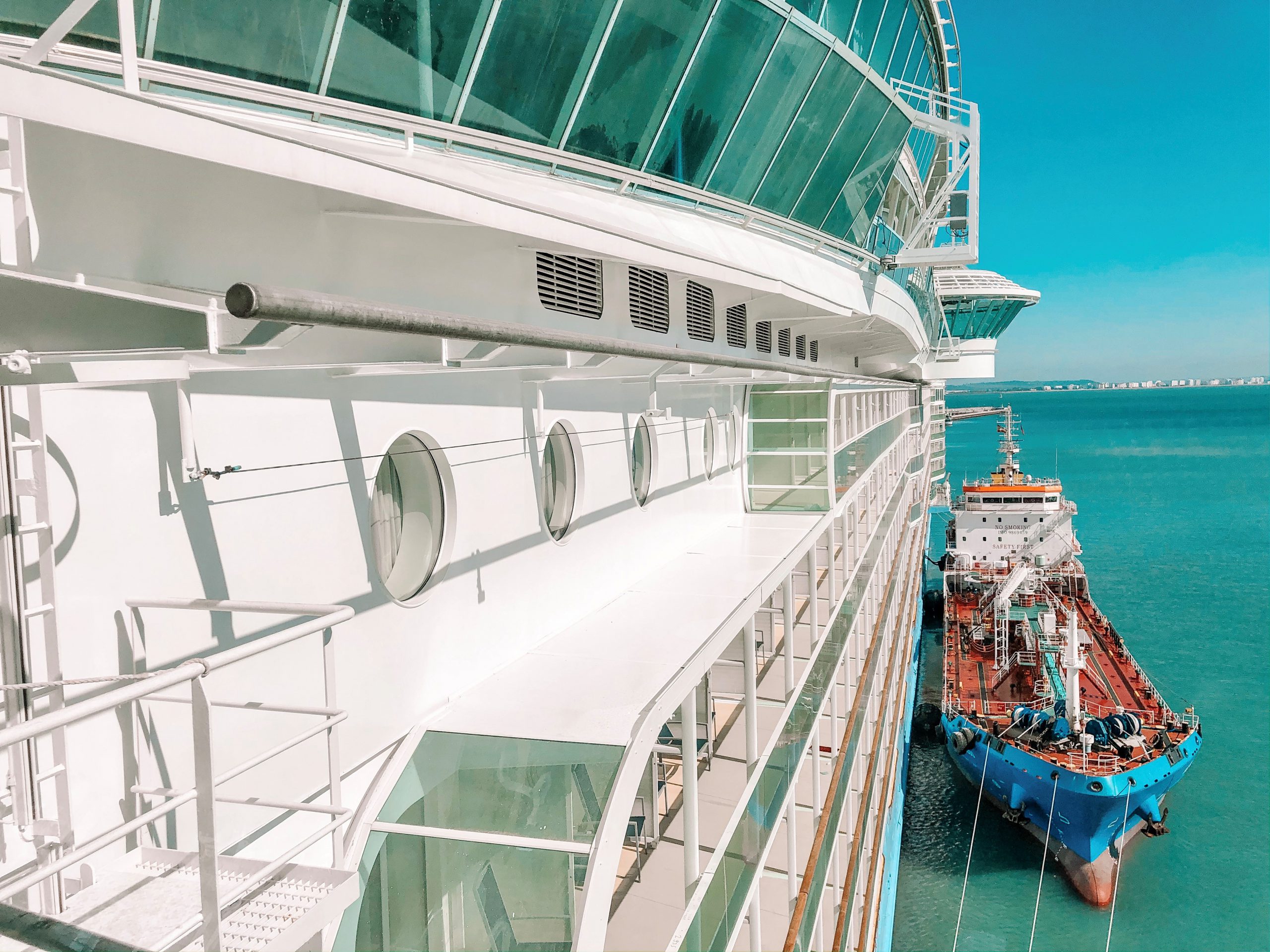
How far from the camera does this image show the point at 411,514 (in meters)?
4.36

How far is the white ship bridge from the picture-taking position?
92.5 inches

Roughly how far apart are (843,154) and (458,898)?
7666mm

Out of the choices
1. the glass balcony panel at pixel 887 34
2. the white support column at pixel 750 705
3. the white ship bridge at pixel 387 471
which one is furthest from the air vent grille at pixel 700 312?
the glass balcony panel at pixel 887 34

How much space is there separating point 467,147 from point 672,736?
6.30 meters

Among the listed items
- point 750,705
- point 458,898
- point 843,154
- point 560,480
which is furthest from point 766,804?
point 843,154

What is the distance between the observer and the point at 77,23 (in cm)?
263

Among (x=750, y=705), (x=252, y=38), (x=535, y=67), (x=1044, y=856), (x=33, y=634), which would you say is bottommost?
(x=1044, y=856)

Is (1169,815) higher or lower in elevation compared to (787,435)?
lower

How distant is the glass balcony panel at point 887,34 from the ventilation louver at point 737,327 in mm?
2991

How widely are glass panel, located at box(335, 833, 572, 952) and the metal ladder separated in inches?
48.2

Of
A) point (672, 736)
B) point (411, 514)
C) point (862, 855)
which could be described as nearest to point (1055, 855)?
point (862, 855)

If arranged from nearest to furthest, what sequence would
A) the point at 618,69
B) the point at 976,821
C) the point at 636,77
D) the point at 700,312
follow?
1. the point at 618,69
2. the point at 636,77
3. the point at 700,312
4. the point at 976,821

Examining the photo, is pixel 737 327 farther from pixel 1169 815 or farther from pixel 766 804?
pixel 1169 815

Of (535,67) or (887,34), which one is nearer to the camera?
(535,67)
